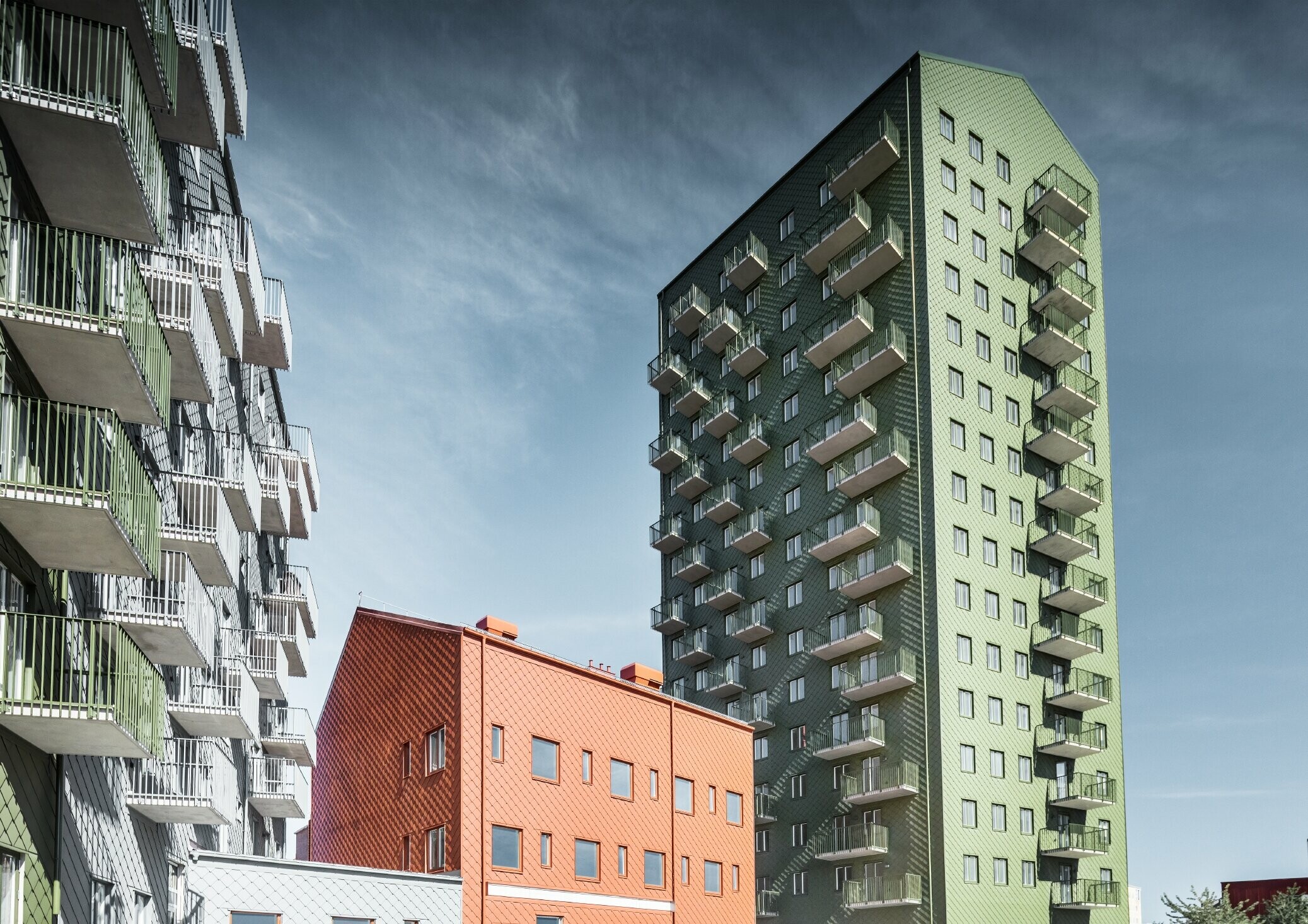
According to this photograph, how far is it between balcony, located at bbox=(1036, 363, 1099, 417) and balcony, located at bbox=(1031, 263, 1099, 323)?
2980mm

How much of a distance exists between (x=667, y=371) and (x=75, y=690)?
58101mm

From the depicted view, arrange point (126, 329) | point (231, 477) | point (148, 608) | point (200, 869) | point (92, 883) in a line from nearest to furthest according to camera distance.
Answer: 1. point (126, 329)
2. point (92, 883)
3. point (148, 608)
4. point (200, 869)
5. point (231, 477)

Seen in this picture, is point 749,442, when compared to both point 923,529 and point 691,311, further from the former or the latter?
point 923,529

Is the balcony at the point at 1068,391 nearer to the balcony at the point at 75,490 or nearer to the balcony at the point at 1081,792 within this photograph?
the balcony at the point at 1081,792

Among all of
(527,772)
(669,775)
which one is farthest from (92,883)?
(669,775)

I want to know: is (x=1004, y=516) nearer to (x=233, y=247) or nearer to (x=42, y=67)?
(x=233, y=247)

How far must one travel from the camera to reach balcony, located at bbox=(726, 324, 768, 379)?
70625mm

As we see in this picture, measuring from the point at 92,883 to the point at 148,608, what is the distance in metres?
6.15

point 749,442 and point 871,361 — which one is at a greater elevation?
point 871,361

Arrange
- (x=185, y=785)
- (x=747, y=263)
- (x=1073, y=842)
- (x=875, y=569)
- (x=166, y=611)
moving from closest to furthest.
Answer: (x=166, y=611), (x=185, y=785), (x=1073, y=842), (x=875, y=569), (x=747, y=263)

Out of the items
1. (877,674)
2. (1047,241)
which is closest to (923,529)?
(877,674)

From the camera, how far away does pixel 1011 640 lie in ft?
200

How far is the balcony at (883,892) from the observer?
54.6 m

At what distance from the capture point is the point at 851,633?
60.6 m
